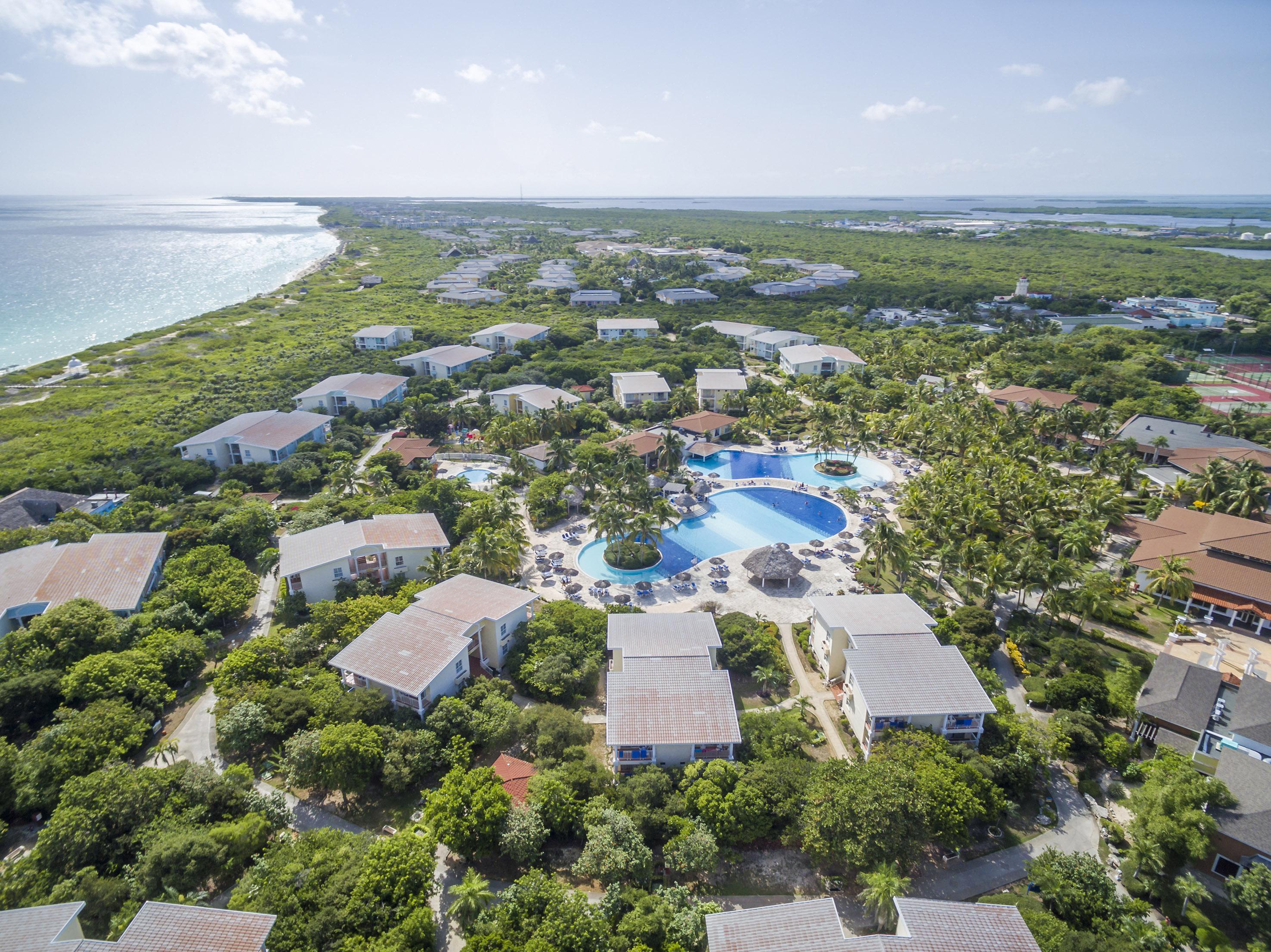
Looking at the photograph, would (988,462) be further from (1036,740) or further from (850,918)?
(850,918)

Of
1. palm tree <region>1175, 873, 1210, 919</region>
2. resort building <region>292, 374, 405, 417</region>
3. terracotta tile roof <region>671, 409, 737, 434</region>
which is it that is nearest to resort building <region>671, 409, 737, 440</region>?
terracotta tile roof <region>671, 409, 737, 434</region>

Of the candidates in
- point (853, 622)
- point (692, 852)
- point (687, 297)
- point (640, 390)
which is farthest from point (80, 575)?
point (687, 297)

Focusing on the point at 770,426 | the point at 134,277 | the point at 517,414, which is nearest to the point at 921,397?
the point at 770,426

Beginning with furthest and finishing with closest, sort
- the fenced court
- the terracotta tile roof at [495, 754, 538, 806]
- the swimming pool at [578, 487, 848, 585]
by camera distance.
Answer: the fenced court < the swimming pool at [578, 487, 848, 585] < the terracotta tile roof at [495, 754, 538, 806]

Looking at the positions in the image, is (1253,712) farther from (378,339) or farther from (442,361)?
(378,339)

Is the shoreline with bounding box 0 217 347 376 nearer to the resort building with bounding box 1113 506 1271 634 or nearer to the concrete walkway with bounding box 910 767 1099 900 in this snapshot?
the concrete walkway with bounding box 910 767 1099 900

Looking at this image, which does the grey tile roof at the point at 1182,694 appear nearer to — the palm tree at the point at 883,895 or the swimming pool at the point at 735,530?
the palm tree at the point at 883,895
